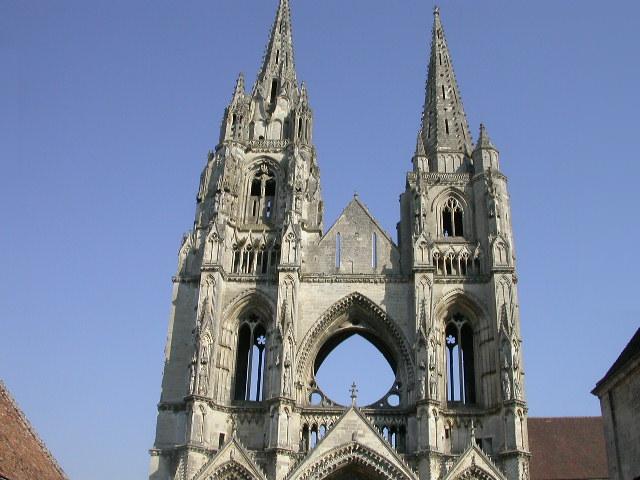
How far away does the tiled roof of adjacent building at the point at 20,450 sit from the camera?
43.2 feet

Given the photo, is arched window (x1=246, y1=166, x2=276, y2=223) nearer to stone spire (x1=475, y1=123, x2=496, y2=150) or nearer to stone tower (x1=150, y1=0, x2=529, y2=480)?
stone tower (x1=150, y1=0, x2=529, y2=480)

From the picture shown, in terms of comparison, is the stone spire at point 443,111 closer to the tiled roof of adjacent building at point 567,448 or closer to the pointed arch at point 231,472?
the tiled roof of adjacent building at point 567,448

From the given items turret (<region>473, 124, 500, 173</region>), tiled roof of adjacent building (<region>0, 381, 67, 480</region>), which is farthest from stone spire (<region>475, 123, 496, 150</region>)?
tiled roof of adjacent building (<region>0, 381, 67, 480</region>)

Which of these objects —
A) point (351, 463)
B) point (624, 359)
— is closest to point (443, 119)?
point (351, 463)

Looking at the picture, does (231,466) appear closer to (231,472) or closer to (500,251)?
(231,472)

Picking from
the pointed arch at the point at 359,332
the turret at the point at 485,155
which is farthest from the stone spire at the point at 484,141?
the pointed arch at the point at 359,332

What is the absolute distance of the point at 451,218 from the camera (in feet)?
95.2

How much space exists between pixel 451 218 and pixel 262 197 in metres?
7.40

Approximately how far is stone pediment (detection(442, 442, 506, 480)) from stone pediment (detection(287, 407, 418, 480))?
4.22 ft

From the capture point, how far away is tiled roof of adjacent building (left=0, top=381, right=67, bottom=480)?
43.2 ft

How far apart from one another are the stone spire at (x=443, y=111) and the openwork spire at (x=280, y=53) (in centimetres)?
631

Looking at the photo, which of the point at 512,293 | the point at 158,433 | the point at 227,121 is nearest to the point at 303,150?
the point at 227,121

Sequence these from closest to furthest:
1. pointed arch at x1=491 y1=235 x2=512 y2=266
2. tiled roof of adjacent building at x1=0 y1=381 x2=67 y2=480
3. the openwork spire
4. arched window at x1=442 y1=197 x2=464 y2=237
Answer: tiled roof of adjacent building at x1=0 y1=381 x2=67 y2=480 → pointed arch at x1=491 y1=235 x2=512 y2=266 → arched window at x1=442 y1=197 x2=464 y2=237 → the openwork spire

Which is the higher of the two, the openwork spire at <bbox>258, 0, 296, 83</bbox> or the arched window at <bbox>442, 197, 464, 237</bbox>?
the openwork spire at <bbox>258, 0, 296, 83</bbox>
